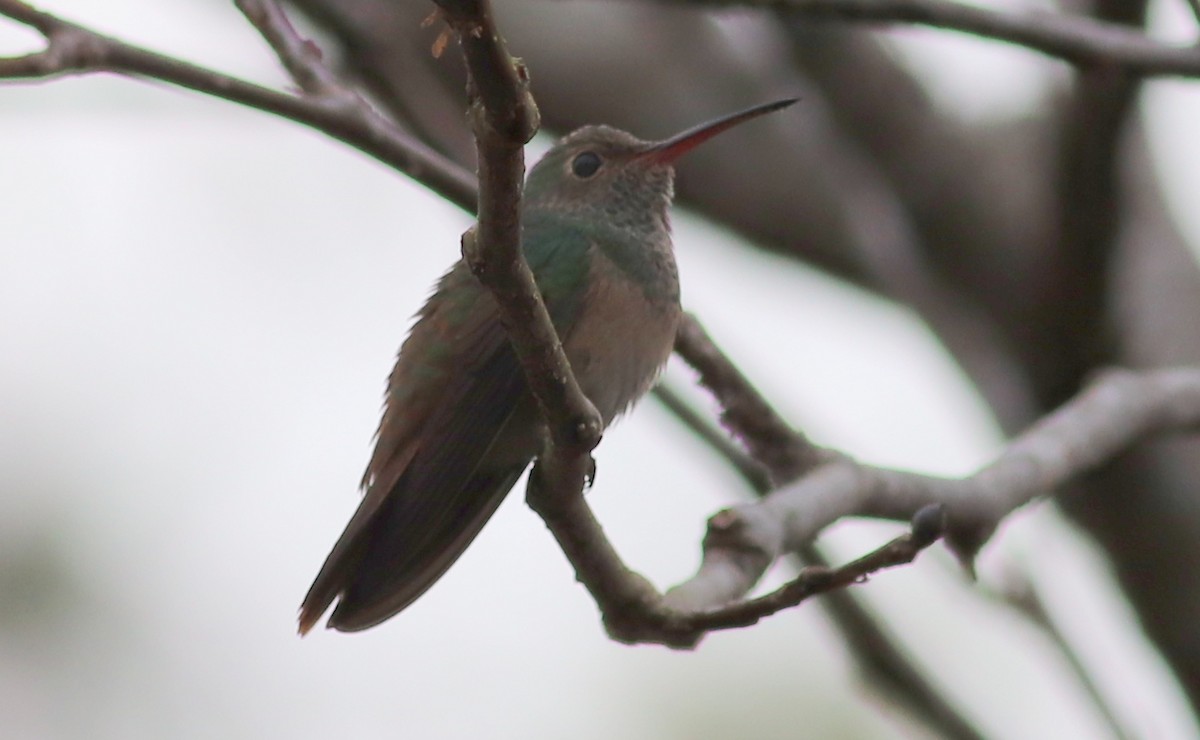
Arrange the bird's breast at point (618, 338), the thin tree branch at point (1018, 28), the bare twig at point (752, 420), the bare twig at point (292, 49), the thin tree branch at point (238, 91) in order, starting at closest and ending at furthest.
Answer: the thin tree branch at point (238, 91) < the bird's breast at point (618, 338) < the bare twig at point (292, 49) < the bare twig at point (752, 420) < the thin tree branch at point (1018, 28)

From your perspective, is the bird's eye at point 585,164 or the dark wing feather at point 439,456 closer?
the dark wing feather at point 439,456

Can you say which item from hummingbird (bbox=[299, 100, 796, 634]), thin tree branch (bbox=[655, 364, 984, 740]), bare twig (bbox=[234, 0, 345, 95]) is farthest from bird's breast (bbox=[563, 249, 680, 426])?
bare twig (bbox=[234, 0, 345, 95])

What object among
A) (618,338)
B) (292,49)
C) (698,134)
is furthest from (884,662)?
(292,49)

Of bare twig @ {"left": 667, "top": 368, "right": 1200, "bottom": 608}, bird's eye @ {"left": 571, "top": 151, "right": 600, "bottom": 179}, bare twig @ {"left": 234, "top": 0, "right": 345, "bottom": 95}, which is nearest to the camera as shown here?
bare twig @ {"left": 667, "top": 368, "right": 1200, "bottom": 608}

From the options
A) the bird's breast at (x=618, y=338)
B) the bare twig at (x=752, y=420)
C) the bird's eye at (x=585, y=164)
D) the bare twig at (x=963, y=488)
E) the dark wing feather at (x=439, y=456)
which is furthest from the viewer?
the bird's eye at (x=585, y=164)

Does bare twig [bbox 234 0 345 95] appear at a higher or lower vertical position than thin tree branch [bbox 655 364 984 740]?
higher

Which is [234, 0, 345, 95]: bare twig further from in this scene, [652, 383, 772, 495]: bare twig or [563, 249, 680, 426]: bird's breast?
[652, 383, 772, 495]: bare twig

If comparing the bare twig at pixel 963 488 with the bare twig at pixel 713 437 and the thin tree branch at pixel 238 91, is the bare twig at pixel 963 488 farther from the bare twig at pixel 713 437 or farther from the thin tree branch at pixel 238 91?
the thin tree branch at pixel 238 91

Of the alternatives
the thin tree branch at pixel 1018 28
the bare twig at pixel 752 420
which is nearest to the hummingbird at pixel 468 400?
the bare twig at pixel 752 420
